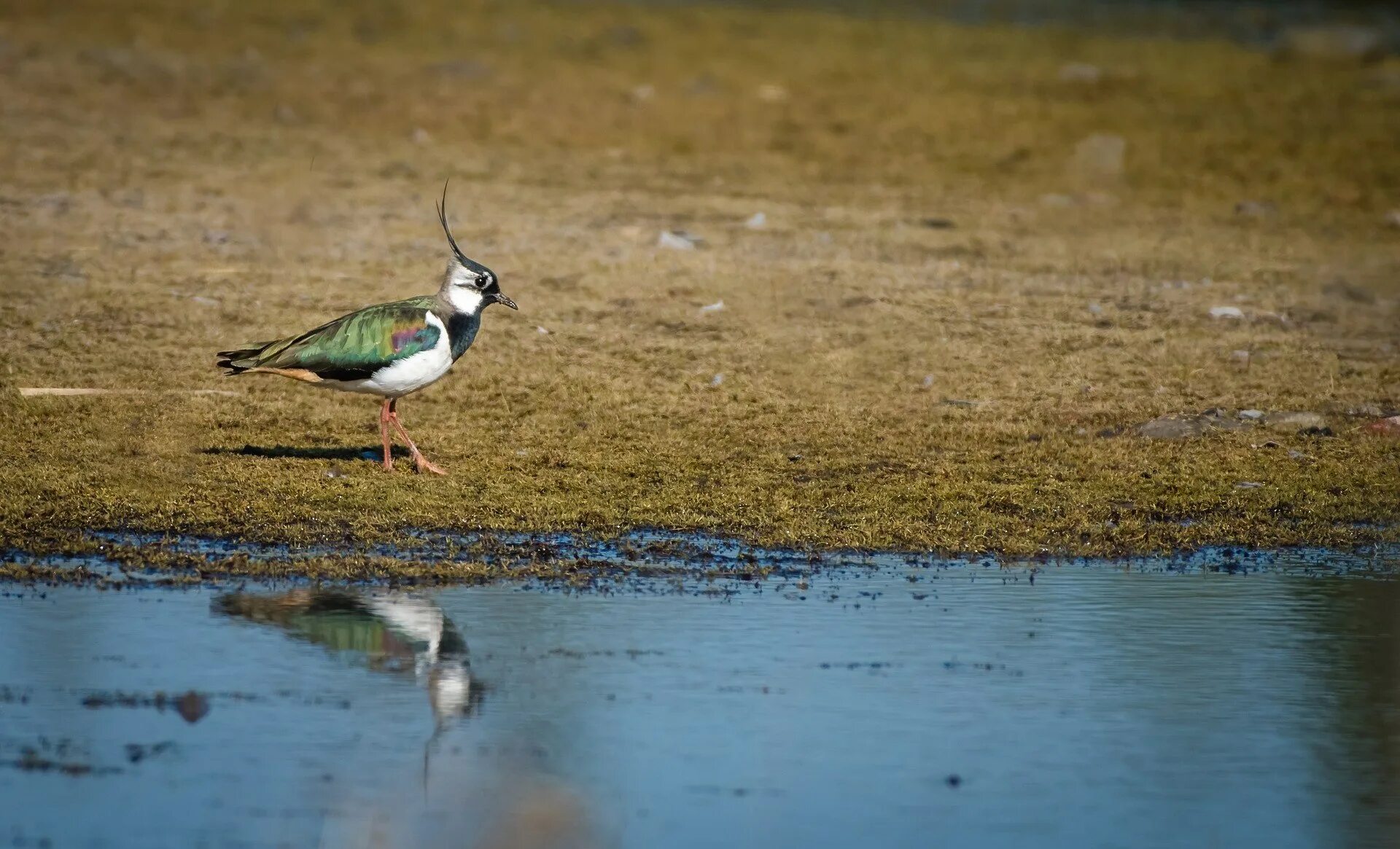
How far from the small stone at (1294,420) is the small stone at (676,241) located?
4.73 m

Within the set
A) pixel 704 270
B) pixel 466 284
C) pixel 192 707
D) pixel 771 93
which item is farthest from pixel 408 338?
pixel 771 93

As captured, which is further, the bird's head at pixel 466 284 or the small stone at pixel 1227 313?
the small stone at pixel 1227 313

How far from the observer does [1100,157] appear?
1722cm

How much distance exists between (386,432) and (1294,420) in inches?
179

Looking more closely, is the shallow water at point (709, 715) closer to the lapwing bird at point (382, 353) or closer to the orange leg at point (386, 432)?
the orange leg at point (386, 432)

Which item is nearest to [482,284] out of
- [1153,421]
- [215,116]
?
[1153,421]

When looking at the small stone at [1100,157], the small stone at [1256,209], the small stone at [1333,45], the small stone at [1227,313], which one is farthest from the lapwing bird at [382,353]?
the small stone at [1333,45]

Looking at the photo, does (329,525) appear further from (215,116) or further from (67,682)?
(215,116)

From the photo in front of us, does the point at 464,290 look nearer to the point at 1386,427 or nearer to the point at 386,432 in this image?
the point at 386,432

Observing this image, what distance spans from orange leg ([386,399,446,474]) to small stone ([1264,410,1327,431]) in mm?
4213

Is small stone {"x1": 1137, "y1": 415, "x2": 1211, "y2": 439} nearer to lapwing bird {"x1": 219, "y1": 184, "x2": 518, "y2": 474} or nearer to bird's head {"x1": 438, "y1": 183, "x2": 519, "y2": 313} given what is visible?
bird's head {"x1": 438, "y1": 183, "x2": 519, "y2": 313}

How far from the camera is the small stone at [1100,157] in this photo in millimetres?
17094

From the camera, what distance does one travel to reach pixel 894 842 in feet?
15.1

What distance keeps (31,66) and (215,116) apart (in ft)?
7.03
